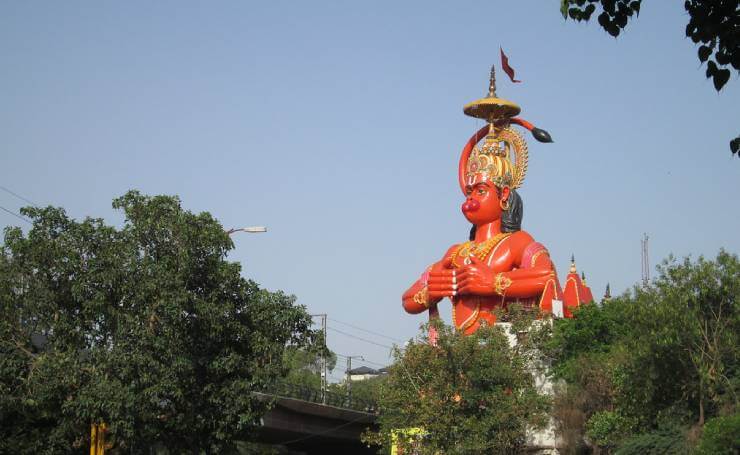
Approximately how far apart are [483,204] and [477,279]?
9.42ft

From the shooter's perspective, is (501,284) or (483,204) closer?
(501,284)

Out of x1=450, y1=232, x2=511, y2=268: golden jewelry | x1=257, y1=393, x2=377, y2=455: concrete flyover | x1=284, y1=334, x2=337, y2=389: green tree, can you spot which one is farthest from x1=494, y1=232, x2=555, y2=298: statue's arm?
x1=284, y1=334, x2=337, y2=389: green tree

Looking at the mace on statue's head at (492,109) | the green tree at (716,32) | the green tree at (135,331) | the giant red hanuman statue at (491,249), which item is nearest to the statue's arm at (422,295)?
the giant red hanuman statue at (491,249)

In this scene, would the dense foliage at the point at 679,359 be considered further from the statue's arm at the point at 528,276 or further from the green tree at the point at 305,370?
the green tree at the point at 305,370

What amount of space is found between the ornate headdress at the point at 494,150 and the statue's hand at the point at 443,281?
2.80 meters

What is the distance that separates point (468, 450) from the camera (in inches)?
1217

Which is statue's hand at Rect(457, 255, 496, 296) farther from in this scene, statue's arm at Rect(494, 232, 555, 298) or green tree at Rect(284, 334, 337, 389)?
green tree at Rect(284, 334, 337, 389)

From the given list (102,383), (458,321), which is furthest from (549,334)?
(102,383)

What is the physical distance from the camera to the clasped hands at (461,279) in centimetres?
3538

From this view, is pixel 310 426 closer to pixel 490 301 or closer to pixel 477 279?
pixel 490 301

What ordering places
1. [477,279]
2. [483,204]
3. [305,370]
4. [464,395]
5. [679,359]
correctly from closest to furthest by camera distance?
1. [679,359]
2. [464,395]
3. [477,279]
4. [483,204]
5. [305,370]

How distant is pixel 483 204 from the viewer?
121 feet

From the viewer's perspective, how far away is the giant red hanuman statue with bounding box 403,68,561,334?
35281 millimetres

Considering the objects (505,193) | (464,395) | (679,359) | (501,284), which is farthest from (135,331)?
(505,193)
